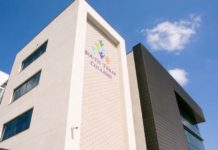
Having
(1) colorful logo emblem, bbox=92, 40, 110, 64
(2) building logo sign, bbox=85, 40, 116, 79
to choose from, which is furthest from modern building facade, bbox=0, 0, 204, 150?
(1) colorful logo emblem, bbox=92, 40, 110, 64

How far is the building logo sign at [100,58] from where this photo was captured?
711 inches

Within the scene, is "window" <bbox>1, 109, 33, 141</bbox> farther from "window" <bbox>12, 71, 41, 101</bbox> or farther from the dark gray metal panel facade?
the dark gray metal panel facade

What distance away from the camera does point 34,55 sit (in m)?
22.1

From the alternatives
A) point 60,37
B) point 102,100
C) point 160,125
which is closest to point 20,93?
point 60,37

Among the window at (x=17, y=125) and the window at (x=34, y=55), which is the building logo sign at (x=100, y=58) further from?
the window at (x=17, y=125)

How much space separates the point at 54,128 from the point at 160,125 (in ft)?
35.9

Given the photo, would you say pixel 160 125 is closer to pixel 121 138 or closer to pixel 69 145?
pixel 121 138

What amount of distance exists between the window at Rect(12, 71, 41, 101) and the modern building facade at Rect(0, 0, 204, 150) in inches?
3.9

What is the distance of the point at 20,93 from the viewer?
20156mm

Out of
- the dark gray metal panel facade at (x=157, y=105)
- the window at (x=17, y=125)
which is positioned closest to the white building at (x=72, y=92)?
the window at (x=17, y=125)

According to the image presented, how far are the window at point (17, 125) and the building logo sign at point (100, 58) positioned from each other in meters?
6.34

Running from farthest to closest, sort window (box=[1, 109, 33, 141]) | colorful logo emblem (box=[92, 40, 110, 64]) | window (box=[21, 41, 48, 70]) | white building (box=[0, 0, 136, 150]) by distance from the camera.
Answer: window (box=[21, 41, 48, 70])
colorful logo emblem (box=[92, 40, 110, 64])
window (box=[1, 109, 33, 141])
white building (box=[0, 0, 136, 150])

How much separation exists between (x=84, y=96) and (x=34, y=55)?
995 centimetres

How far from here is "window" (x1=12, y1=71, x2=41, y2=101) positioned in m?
18.7
